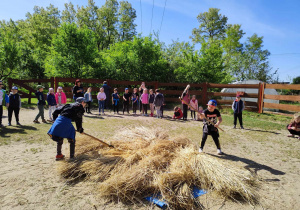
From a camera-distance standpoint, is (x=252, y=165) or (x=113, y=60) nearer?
(x=252, y=165)

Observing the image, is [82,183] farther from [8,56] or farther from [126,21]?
[126,21]

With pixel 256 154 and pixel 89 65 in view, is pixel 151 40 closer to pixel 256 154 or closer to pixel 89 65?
pixel 89 65

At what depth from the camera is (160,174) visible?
125 inches

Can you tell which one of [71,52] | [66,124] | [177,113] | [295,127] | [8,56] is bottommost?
[295,127]

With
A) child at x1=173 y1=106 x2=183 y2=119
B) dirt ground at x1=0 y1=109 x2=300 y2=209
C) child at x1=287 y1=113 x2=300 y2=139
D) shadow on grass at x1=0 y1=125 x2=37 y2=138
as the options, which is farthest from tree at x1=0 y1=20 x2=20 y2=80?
child at x1=287 y1=113 x2=300 y2=139

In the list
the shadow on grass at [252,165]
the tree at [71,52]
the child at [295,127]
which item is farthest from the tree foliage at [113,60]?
the shadow on grass at [252,165]

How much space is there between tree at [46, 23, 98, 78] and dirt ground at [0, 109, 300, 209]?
32.0 feet

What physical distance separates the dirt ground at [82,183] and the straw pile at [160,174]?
0.18 metres

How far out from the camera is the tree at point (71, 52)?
1483 centimetres

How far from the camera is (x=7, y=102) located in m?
7.70

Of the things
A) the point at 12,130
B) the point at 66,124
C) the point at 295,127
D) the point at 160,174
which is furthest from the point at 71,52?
the point at 295,127

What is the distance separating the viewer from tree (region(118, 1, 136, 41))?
108 ft

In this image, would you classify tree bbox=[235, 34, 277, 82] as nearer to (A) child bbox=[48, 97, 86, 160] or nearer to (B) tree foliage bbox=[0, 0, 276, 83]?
(B) tree foliage bbox=[0, 0, 276, 83]

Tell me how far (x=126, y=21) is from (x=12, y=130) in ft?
99.6
